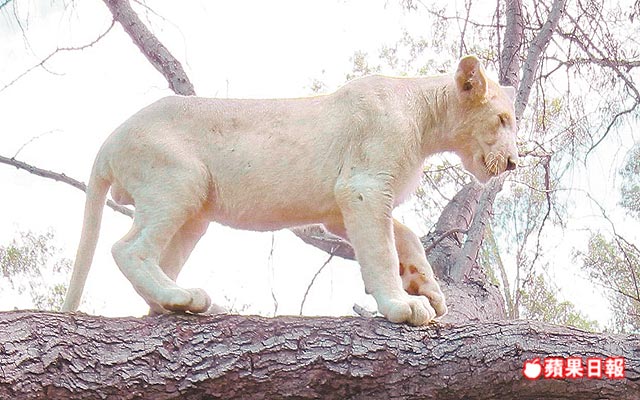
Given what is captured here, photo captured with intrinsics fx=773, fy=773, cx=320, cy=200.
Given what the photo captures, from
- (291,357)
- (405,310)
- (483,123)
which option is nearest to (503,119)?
(483,123)

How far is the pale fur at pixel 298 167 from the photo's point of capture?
145cm

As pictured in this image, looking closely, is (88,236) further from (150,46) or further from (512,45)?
(512,45)

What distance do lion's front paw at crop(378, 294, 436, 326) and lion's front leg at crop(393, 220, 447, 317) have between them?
15 cm

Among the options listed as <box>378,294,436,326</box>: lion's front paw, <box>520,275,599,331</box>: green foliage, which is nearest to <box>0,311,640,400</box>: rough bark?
<box>378,294,436,326</box>: lion's front paw

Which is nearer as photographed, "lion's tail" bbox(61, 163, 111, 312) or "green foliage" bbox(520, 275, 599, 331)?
"lion's tail" bbox(61, 163, 111, 312)

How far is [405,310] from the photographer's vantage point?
1.42 meters

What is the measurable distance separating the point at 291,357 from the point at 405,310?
228mm

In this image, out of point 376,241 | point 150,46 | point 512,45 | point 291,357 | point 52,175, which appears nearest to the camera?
point 291,357

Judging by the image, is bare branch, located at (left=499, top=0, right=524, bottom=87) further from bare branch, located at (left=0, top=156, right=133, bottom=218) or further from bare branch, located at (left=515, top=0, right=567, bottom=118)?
bare branch, located at (left=0, top=156, right=133, bottom=218)

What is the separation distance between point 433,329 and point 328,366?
8.6 inches

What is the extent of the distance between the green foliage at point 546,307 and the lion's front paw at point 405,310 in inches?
88.2

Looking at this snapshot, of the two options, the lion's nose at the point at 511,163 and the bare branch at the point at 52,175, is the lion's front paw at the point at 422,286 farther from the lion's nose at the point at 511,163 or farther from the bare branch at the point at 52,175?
the bare branch at the point at 52,175

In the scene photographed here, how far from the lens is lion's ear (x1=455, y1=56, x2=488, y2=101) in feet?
5.18

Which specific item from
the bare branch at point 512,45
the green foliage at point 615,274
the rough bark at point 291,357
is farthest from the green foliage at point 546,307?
the rough bark at point 291,357
